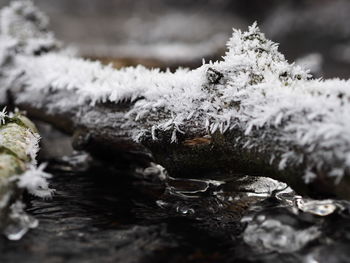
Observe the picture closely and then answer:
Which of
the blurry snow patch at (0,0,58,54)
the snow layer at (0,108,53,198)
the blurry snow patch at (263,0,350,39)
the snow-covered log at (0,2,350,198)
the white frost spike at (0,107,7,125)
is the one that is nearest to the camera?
the snow-covered log at (0,2,350,198)

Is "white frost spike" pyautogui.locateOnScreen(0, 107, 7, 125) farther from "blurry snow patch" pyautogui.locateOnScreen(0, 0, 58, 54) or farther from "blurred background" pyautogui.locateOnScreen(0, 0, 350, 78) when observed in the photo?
"blurred background" pyautogui.locateOnScreen(0, 0, 350, 78)

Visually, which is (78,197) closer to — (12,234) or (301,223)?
(12,234)

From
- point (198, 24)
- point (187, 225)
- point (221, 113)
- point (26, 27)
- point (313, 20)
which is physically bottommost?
point (187, 225)

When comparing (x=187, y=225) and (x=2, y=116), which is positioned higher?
(x=2, y=116)

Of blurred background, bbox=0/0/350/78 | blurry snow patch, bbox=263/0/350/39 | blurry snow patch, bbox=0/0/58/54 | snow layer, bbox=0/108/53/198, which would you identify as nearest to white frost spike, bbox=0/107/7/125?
snow layer, bbox=0/108/53/198

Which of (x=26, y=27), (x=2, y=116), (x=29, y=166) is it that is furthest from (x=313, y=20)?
(x=29, y=166)

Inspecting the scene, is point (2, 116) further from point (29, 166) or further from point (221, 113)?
point (221, 113)

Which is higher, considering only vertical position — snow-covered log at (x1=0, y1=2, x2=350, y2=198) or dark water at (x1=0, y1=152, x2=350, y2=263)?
snow-covered log at (x1=0, y1=2, x2=350, y2=198)
